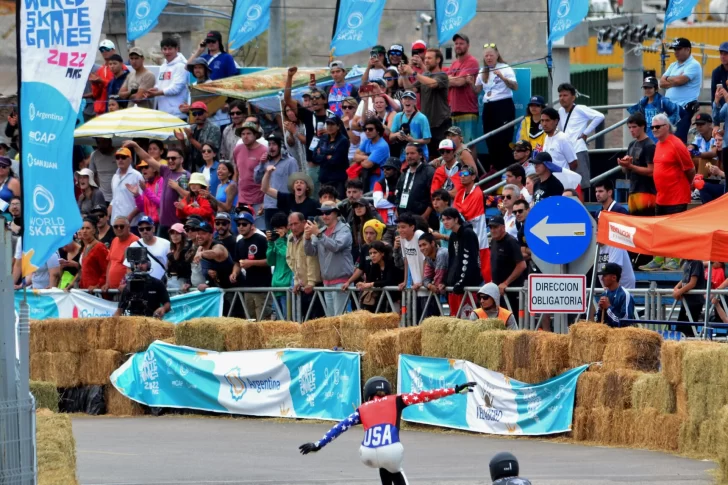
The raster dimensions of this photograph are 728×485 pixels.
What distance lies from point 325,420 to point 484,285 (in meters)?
2.85

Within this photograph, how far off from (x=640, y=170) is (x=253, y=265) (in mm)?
5657

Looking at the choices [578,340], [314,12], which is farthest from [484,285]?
[314,12]

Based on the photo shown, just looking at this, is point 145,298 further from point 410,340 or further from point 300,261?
point 410,340

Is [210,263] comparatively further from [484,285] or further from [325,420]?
[484,285]

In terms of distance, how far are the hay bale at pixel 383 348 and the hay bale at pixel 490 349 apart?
4.35 feet

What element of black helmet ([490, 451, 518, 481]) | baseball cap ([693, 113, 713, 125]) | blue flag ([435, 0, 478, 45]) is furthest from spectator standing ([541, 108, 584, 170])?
black helmet ([490, 451, 518, 481])

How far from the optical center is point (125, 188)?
23156mm

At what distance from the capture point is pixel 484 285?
55.4ft

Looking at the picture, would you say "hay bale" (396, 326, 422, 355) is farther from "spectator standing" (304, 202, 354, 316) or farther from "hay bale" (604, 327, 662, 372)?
"hay bale" (604, 327, 662, 372)

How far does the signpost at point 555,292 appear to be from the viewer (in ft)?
48.0

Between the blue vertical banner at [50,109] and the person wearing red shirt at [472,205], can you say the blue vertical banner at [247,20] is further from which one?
the blue vertical banner at [50,109]

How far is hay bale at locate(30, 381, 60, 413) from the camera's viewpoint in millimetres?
15766

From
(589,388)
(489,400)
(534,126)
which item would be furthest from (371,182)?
(589,388)

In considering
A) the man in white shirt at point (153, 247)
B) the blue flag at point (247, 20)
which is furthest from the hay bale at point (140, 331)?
the blue flag at point (247, 20)
